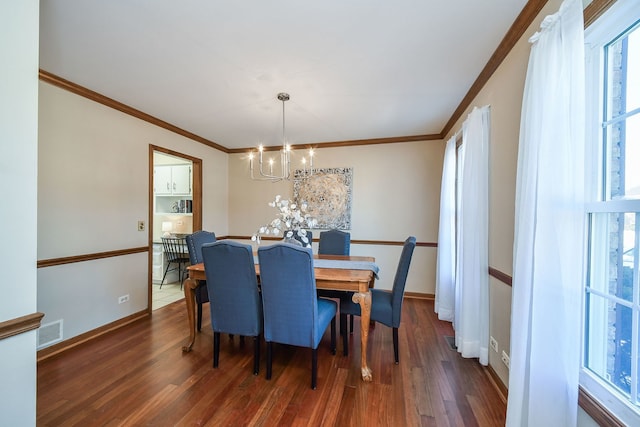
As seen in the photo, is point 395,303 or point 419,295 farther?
point 419,295

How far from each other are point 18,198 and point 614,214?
2.60 m

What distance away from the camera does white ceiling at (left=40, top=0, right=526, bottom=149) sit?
5.04 feet

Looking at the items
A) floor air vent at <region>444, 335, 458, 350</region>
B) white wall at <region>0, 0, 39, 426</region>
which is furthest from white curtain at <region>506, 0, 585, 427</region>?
white wall at <region>0, 0, 39, 426</region>

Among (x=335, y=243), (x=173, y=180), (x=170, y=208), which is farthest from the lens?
(x=170, y=208)

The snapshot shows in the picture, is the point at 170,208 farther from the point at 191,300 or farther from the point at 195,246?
the point at 191,300

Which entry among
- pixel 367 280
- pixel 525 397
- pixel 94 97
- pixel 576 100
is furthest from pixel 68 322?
pixel 576 100

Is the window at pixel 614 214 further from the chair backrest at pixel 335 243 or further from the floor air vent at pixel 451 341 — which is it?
the chair backrest at pixel 335 243

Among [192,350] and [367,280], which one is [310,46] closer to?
[367,280]

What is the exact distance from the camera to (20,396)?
1.14 meters

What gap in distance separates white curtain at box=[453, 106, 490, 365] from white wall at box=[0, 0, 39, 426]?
9.34 ft

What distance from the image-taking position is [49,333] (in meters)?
2.29

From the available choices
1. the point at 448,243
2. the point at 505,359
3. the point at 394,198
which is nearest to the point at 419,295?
the point at 448,243

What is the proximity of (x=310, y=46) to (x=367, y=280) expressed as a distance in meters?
1.83

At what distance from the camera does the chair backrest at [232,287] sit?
6.34ft
